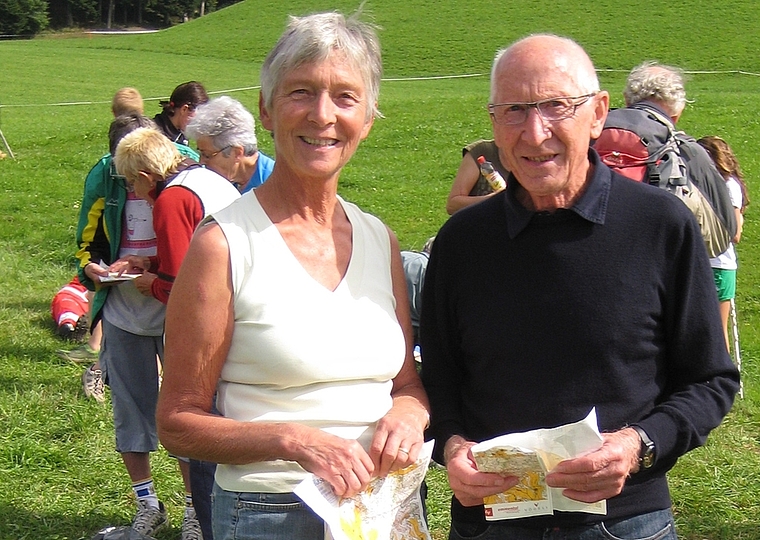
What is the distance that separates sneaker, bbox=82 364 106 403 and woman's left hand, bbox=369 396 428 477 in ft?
14.8

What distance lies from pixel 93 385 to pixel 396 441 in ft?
15.3

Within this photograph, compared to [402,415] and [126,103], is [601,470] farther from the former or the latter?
[126,103]

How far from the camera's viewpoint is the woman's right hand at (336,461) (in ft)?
6.85

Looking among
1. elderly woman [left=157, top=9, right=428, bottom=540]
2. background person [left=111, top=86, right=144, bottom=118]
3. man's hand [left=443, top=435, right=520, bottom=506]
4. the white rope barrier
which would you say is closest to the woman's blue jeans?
elderly woman [left=157, top=9, right=428, bottom=540]

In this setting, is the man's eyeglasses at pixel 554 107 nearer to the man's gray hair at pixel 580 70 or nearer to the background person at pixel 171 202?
the man's gray hair at pixel 580 70

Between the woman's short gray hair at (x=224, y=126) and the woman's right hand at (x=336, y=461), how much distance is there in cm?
320

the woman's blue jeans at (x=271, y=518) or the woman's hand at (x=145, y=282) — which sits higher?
the woman's blue jeans at (x=271, y=518)

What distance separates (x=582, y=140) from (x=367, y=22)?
63 centimetres

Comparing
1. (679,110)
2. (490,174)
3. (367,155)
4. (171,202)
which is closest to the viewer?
(171,202)

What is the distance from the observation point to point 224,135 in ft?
16.6

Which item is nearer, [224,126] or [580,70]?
[580,70]

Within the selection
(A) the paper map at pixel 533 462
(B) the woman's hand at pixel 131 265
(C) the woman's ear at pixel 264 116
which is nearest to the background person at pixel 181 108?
Result: (B) the woman's hand at pixel 131 265

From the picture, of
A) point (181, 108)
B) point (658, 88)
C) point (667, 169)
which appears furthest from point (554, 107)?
point (181, 108)

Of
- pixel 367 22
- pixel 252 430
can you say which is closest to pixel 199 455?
pixel 252 430
